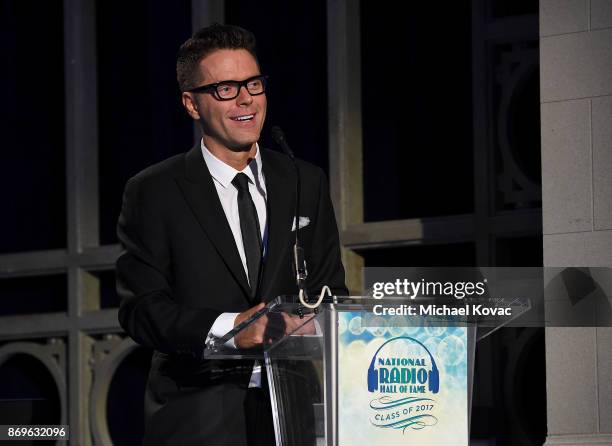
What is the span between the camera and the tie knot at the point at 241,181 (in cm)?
414

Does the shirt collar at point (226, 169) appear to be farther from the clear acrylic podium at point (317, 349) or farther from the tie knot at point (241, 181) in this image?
the clear acrylic podium at point (317, 349)

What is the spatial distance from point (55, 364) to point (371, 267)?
2005 mm

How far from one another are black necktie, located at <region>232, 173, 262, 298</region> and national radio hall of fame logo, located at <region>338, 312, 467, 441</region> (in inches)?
29.8

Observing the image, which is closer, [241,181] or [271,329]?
[271,329]

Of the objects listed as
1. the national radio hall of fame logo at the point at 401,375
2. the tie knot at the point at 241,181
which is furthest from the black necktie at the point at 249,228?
the national radio hall of fame logo at the point at 401,375

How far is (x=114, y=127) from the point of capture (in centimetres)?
837

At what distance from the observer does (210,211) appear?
409 centimetres

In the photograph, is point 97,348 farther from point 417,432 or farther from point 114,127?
point 417,432

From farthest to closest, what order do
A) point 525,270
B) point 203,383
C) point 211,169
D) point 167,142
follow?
1. point 167,142
2. point 525,270
3. point 211,169
4. point 203,383

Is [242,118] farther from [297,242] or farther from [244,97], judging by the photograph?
[297,242]

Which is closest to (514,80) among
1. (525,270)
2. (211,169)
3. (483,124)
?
(483,124)

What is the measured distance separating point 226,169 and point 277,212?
0.71ft

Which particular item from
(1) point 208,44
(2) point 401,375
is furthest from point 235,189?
(2) point 401,375

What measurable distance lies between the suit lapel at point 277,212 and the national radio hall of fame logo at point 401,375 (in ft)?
2.30
